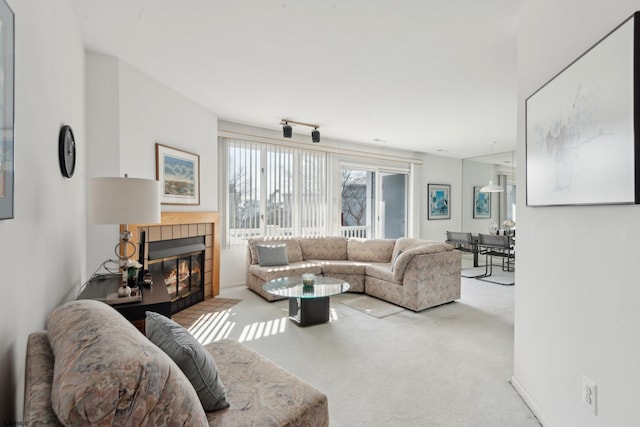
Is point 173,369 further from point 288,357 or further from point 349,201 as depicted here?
point 349,201

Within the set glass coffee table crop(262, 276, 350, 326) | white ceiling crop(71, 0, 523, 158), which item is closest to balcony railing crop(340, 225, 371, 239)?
white ceiling crop(71, 0, 523, 158)

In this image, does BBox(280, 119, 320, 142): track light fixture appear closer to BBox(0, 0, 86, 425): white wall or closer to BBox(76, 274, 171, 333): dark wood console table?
BBox(0, 0, 86, 425): white wall

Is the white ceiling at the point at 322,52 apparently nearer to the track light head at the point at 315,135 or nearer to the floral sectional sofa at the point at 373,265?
the track light head at the point at 315,135

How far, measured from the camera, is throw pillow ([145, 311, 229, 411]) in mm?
1140

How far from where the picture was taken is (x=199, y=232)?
4.05m

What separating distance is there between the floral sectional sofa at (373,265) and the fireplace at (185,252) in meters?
0.57

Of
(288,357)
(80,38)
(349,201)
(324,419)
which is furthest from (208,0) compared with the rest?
(349,201)

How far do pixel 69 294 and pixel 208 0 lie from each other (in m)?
2.11

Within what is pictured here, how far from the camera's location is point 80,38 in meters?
2.45

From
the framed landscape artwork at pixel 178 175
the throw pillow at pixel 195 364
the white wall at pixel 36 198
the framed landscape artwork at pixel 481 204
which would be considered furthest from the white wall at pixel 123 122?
the framed landscape artwork at pixel 481 204

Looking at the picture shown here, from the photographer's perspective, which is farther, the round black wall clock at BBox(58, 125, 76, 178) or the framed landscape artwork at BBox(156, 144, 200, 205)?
the framed landscape artwork at BBox(156, 144, 200, 205)

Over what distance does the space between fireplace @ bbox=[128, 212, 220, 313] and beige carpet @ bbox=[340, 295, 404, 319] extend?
1.87 m

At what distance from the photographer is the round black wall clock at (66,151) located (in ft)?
5.94

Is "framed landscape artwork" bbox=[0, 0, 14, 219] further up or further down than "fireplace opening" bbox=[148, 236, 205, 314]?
further up
